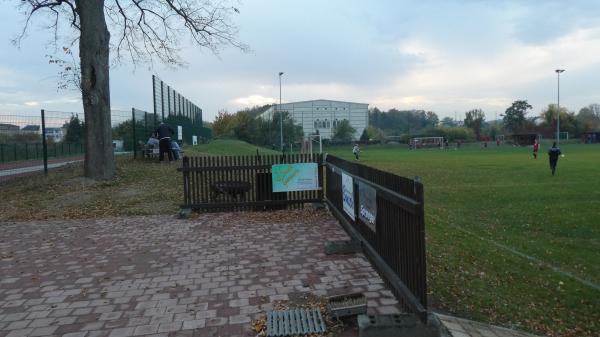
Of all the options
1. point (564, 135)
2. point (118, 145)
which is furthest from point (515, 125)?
point (118, 145)

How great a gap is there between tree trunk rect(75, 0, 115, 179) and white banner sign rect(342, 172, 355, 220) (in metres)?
9.82

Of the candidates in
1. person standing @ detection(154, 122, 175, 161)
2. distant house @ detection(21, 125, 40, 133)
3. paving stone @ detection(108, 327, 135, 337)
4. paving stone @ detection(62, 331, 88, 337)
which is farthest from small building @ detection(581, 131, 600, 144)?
paving stone @ detection(62, 331, 88, 337)

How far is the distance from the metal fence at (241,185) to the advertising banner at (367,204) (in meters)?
4.06

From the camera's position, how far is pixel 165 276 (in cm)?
580

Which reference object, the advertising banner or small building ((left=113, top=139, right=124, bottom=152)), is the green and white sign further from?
small building ((left=113, top=139, right=124, bottom=152))

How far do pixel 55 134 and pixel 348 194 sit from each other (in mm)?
18315

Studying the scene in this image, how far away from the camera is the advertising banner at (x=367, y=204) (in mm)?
5473

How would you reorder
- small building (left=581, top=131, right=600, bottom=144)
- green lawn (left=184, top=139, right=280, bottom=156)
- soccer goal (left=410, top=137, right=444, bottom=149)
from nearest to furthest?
green lawn (left=184, top=139, right=280, bottom=156) < soccer goal (left=410, top=137, right=444, bottom=149) < small building (left=581, top=131, right=600, bottom=144)

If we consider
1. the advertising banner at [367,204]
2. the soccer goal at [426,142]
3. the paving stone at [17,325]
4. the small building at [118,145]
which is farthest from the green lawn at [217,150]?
the soccer goal at [426,142]

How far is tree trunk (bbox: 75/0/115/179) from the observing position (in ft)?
47.7

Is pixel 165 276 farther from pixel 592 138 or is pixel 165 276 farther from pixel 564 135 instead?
pixel 564 135

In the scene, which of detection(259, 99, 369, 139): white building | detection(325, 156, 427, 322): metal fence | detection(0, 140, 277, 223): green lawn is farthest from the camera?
detection(259, 99, 369, 139): white building

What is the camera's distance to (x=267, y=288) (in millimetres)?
5273

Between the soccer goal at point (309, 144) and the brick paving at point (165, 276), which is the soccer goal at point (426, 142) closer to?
the soccer goal at point (309, 144)
